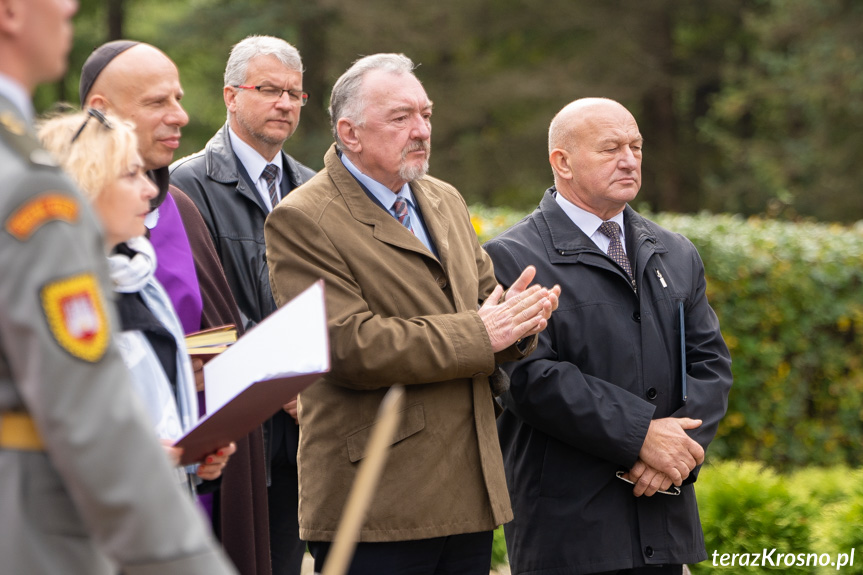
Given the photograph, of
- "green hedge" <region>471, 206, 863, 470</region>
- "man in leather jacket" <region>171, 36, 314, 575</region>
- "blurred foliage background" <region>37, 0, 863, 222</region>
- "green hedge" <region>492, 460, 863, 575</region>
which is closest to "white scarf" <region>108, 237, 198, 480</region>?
"man in leather jacket" <region>171, 36, 314, 575</region>

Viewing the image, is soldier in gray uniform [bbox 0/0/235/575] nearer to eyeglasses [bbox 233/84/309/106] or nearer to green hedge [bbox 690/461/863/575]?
eyeglasses [bbox 233/84/309/106]

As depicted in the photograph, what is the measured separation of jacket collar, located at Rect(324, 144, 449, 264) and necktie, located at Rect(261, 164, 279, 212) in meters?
0.84

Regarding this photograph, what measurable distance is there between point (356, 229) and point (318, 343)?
122 centimetres

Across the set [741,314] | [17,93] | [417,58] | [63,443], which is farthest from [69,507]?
[417,58]

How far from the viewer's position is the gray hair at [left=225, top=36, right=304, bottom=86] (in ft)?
14.8

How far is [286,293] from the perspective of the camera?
10.7 ft

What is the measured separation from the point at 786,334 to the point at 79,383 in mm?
6833

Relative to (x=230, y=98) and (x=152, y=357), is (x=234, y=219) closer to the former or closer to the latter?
(x=230, y=98)

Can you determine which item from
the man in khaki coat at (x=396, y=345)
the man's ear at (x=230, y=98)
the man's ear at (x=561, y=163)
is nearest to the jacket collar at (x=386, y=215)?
the man in khaki coat at (x=396, y=345)

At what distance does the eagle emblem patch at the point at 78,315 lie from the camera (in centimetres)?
148

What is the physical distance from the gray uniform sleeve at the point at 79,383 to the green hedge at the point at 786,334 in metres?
5.60

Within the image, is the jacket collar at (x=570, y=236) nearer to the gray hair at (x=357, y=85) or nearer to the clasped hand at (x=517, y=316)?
the clasped hand at (x=517, y=316)

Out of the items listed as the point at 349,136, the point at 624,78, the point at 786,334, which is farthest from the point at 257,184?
the point at 624,78

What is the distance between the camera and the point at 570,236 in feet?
13.0
